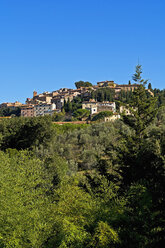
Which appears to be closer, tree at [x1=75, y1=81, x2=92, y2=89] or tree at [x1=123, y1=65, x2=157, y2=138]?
tree at [x1=123, y1=65, x2=157, y2=138]

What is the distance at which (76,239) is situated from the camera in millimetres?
10117

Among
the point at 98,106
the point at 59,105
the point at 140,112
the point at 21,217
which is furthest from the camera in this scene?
the point at 59,105

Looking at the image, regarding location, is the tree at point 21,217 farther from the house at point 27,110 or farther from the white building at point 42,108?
the house at point 27,110

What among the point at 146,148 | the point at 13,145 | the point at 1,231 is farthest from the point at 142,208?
the point at 13,145

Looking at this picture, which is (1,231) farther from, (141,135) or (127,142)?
(141,135)

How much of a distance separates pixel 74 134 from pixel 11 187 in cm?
2714

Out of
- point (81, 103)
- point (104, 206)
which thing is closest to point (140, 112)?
point (104, 206)

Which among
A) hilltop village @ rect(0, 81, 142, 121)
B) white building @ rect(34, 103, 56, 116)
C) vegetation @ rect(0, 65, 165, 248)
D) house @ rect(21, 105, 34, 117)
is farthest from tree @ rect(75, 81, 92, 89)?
vegetation @ rect(0, 65, 165, 248)

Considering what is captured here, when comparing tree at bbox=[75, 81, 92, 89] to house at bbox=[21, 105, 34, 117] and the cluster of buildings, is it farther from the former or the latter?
house at bbox=[21, 105, 34, 117]

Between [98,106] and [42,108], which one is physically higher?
[42,108]

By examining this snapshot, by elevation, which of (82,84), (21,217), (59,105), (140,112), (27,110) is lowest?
(21,217)

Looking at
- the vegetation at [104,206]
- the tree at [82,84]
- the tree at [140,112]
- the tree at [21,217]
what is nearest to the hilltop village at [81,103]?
the tree at [82,84]

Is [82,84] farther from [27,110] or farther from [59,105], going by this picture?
[27,110]

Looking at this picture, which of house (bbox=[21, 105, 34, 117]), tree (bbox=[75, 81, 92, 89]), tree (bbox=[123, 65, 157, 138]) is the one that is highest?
tree (bbox=[75, 81, 92, 89])
